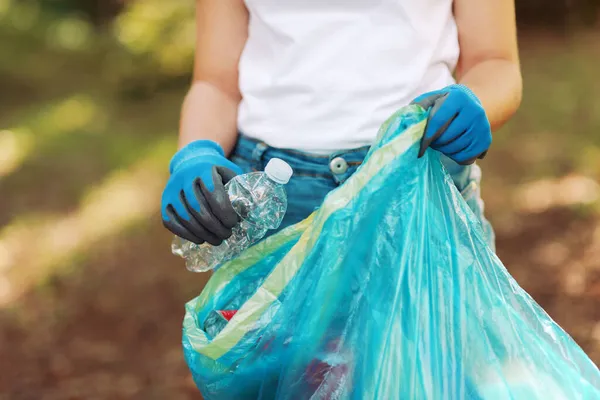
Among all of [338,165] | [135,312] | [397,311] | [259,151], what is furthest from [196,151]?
[135,312]

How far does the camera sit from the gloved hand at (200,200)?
4.65 feet

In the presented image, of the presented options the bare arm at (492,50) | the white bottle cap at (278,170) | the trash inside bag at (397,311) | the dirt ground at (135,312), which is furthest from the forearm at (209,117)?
the dirt ground at (135,312)

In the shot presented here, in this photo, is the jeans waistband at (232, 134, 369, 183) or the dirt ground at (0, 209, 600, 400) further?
the dirt ground at (0, 209, 600, 400)

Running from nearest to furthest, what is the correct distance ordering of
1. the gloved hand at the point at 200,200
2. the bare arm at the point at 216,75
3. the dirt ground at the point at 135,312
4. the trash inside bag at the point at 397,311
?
the trash inside bag at the point at 397,311, the gloved hand at the point at 200,200, the bare arm at the point at 216,75, the dirt ground at the point at 135,312

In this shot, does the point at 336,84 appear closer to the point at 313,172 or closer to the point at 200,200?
the point at 313,172

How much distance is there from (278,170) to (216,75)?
38 cm

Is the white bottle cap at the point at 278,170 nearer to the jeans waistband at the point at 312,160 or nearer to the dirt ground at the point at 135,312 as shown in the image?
the jeans waistband at the point at 312,160

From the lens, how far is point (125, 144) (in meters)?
6.43

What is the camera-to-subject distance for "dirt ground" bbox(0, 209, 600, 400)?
351cm

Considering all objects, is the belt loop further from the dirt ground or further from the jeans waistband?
the dirt ground

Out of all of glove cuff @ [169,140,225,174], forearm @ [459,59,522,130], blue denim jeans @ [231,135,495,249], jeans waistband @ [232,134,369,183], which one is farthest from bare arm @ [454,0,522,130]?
glove cuff @ [169,140,225,174]

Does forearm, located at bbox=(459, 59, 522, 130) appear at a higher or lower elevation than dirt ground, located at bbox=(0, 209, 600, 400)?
higher

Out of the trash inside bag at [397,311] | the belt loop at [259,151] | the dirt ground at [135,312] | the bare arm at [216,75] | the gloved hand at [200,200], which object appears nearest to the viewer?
the trash inside bag at [397,311]

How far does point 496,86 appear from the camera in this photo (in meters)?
1.49
